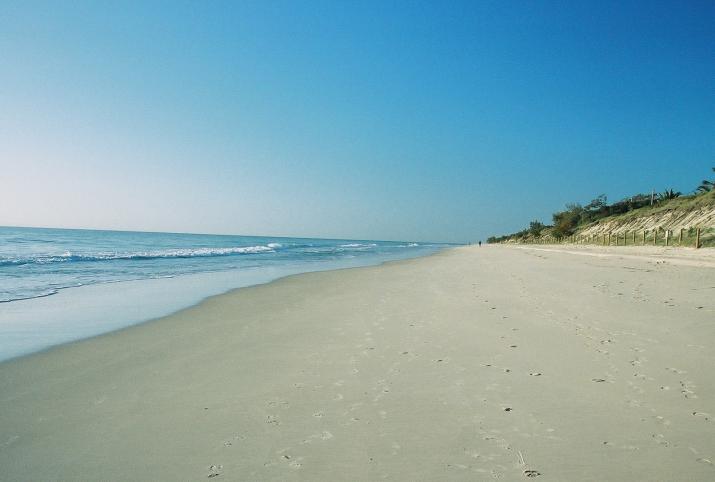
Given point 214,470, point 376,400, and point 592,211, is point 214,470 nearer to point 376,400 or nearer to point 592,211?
point 376,400

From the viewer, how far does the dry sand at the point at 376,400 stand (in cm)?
283

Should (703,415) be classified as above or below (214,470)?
above

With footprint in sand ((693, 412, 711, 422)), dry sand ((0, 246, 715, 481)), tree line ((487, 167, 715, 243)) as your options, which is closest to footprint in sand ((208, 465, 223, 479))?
dry sand ((0, 246, 715, 481))

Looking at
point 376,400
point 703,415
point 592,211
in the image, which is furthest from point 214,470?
point 592,211

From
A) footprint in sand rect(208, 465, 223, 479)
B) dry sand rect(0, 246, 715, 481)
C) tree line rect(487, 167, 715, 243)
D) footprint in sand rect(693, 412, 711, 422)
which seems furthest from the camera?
tree line rect(487, 167, 715, 243)

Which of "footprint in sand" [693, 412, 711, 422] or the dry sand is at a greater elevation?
"footprint in sand" [693, 412, 711, 422]

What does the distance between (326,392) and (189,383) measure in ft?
5.30

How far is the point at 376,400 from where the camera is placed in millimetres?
3900

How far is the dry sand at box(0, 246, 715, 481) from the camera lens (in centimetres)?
283

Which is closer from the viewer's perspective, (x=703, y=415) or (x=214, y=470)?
(x=214, y=470)

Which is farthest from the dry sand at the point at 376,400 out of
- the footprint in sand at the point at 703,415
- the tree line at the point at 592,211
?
the tree line at the point at 592,211

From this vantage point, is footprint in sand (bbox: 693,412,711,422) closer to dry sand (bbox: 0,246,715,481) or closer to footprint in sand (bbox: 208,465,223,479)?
dry sand (bbox: 0,246,715,481)

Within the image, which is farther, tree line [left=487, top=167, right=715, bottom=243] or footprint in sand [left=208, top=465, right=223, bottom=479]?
tree line [left=487, top=167, right=715, bottom=243]

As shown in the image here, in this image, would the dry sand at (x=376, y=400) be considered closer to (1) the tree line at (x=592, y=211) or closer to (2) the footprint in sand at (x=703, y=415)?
(2) the footprint in sand at (x=703, y=415)
